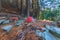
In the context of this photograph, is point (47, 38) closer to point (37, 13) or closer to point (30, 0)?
point (37, 13)

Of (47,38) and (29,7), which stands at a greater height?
(29,7)

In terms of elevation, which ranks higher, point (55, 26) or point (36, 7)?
point (36, 7)

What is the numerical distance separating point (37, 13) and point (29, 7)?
0.35ft

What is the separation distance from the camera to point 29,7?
1.48m

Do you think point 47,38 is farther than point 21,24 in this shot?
No

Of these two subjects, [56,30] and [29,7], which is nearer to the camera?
[56,30]

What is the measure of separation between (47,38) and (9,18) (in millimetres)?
453

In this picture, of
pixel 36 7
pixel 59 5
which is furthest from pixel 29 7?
pixel 59 5

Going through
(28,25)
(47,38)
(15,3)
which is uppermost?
(15,3)

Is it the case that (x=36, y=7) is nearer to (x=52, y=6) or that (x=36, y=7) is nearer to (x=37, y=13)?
(x=37, y=13)

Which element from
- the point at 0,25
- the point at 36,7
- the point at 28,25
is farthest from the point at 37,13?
the point at 0,25

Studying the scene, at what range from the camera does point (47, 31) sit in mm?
1382

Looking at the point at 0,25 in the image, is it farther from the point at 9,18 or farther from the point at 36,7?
the point at 36,7

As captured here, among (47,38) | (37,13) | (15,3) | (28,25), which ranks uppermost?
(15,3)
